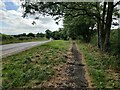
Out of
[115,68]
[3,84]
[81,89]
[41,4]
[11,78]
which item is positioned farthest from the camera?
[41,4]

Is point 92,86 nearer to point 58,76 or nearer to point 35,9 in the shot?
point 58,76

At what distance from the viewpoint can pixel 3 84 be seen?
30.3ft

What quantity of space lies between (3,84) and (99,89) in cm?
379

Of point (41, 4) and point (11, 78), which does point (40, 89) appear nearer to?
point (11, 78)

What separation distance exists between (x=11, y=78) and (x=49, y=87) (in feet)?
Result: 7.92

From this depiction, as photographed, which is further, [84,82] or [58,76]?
[58,76]

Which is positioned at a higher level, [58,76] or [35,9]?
[35,9]

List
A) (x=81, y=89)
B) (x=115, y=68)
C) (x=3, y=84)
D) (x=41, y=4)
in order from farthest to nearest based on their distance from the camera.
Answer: (x=41, y=4) < (x=115, y=68) < (x=3, y=84) < (x=81, y=89)

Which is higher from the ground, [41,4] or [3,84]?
[41,4]

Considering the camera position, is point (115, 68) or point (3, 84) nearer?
point (3, 84)

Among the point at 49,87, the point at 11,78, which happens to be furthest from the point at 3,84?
the point at 49,87

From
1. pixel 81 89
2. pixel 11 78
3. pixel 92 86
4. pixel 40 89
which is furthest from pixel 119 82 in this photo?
pixel 11 78

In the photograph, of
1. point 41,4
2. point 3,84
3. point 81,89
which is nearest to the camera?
point 81,89

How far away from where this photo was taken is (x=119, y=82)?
31.9ft
